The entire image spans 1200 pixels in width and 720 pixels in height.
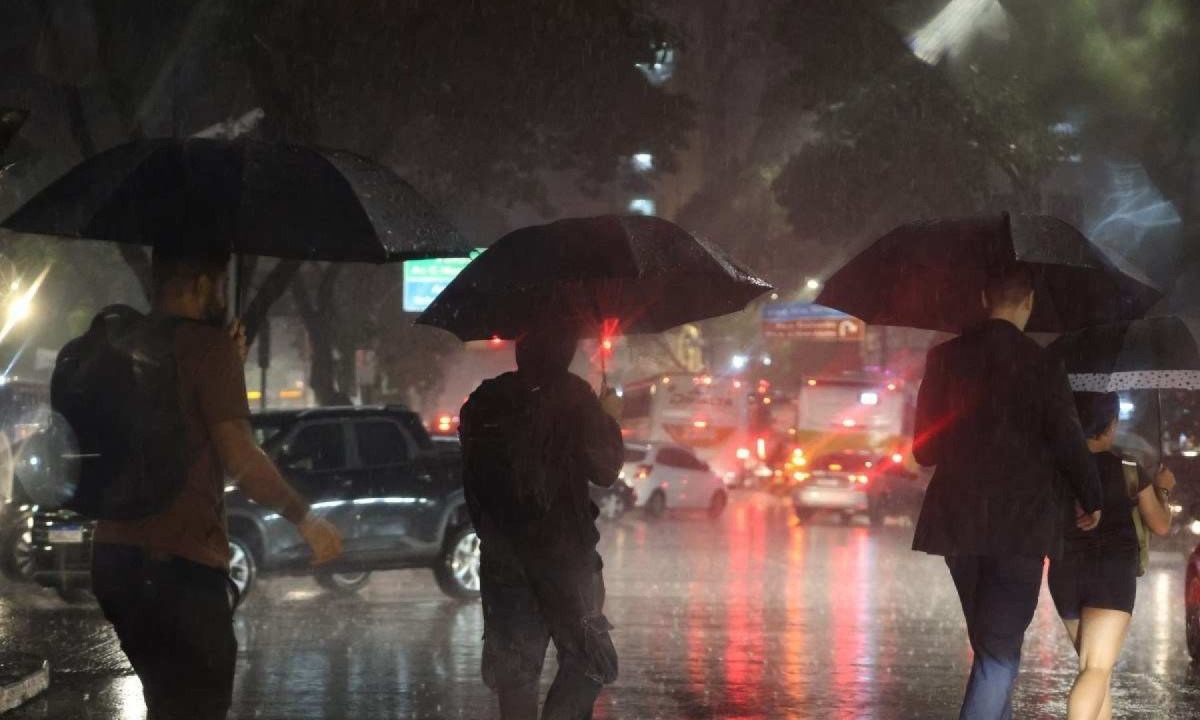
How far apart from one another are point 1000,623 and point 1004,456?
0.57 m

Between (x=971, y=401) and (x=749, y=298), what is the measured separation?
65.6 inches

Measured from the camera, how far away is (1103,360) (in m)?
7.63

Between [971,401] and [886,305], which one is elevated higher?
[886,305]

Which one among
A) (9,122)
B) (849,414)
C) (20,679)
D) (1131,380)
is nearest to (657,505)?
(849,414)

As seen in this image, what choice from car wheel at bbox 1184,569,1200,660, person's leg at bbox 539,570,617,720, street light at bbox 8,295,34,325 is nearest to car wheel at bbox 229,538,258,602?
car wheel at bbox 1184,569,1200,660

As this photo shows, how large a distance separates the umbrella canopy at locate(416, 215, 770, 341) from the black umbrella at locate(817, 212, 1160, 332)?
0.53 meters

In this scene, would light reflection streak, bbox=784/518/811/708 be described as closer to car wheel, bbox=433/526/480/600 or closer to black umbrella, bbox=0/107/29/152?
car wheel, bbox=433/526/480/600

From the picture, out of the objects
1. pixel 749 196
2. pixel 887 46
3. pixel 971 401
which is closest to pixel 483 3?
pixel 887 46

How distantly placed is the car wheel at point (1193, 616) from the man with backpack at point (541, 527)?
23.6ft

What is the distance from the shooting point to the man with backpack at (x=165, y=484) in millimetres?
4414

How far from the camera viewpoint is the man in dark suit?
5.95 metres

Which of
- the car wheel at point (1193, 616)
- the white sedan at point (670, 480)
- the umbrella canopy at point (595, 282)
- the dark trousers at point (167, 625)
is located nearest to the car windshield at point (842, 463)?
the white sedan at point (670, 480)

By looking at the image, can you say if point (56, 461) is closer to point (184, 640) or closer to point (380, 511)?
point (184, 640)

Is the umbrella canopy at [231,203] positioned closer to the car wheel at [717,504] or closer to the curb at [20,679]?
the curb at [20,679]
